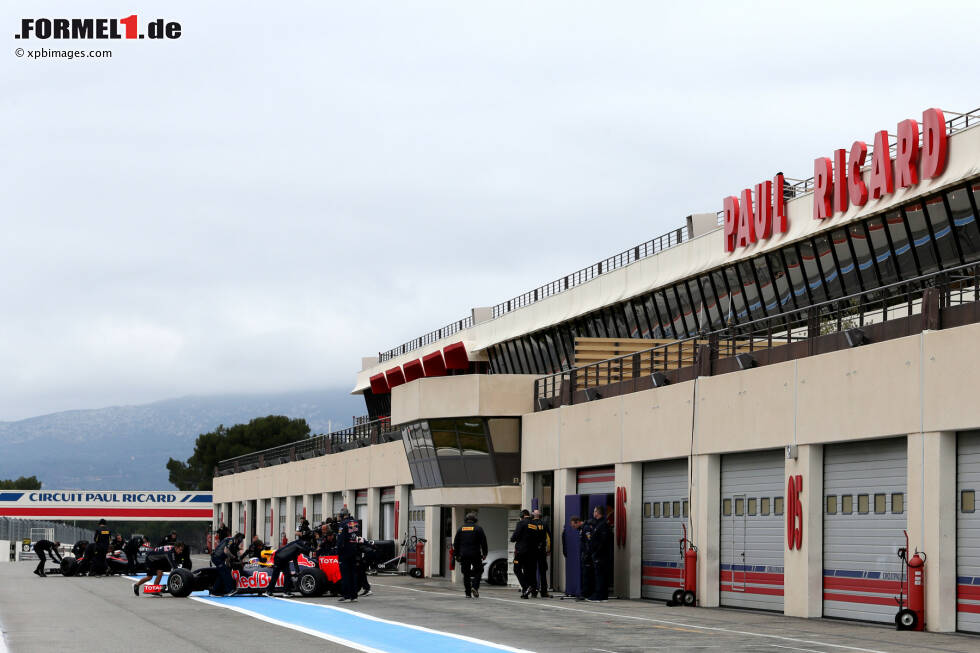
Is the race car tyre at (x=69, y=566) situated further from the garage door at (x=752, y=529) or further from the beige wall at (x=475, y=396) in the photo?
the garage door at (x=752, y=529)

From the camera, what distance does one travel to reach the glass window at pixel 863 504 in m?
22.5

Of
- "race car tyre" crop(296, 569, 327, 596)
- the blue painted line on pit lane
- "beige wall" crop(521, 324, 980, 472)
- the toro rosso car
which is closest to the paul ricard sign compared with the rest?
"beige wall" crop(521, 324, 980, 472)

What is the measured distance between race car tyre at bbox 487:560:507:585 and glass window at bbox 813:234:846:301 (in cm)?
1133

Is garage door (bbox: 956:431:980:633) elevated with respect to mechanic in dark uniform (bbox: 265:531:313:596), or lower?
elevated

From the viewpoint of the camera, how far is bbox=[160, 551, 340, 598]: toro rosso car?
29.5m

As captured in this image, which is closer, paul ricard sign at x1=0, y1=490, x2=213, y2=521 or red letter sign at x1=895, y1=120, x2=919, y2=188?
red letter sign at x1=895, y1=120, x2=919, y2=188

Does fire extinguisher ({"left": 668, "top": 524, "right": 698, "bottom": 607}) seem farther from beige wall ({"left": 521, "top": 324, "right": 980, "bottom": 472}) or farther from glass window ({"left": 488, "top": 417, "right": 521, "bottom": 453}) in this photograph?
glass window ({"left": 488, "top": 417, "right": 521, "bottom": 453})

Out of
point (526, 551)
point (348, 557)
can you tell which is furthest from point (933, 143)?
point (348, 557)

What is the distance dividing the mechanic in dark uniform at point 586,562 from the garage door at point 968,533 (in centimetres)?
1076

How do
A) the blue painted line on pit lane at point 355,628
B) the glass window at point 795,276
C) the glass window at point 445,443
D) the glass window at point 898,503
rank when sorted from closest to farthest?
the blue painted line on pit lane at point 355,628 → the glass window at point 898,503 → the glass window at point 795,276 → the glass window at point 445,443

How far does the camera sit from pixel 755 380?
25.9 m

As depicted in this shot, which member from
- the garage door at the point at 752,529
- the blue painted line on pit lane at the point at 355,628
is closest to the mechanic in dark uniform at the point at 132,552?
the blue painted line on pit lane at the point at 355,628

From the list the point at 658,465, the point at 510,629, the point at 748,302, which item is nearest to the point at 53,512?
the point at 748,302

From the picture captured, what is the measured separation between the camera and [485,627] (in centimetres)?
2091
